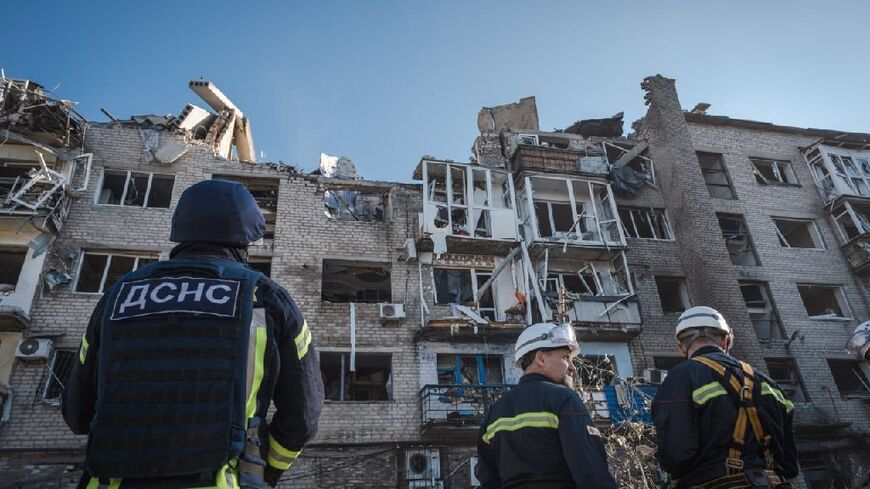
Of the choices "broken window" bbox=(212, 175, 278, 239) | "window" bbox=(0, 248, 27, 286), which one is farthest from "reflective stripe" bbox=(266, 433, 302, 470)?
"window" bbox=(0, 248, 27, 286)

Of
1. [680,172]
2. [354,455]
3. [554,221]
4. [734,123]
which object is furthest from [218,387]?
[734,123]

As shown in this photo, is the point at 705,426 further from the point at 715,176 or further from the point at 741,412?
the point at 715,176

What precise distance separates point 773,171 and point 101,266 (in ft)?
85.4

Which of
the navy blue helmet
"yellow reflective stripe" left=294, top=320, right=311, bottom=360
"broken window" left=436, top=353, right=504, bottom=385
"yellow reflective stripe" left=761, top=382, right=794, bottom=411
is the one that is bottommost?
"yellow reflective stripe" left=761, top=382, right=794, bottom=411

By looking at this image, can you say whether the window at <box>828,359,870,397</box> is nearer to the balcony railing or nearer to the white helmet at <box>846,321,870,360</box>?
the balcony railing

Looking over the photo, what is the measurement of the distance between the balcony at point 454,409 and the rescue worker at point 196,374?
12141mm

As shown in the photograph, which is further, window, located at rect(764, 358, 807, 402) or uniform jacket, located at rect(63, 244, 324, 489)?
window, located at rect(764, 358, 807, 402)

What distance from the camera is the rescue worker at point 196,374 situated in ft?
6.01

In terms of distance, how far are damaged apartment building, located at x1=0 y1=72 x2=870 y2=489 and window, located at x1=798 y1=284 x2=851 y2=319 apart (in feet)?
0.28

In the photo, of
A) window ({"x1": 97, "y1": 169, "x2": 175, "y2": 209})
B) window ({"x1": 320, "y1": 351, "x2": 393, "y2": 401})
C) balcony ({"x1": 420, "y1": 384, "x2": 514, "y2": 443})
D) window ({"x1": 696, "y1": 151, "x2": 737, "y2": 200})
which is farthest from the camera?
window ({"x1": 696, "y1": 151, "x2": 737, "y2": 200})

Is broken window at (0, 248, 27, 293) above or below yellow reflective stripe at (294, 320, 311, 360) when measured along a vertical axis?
above

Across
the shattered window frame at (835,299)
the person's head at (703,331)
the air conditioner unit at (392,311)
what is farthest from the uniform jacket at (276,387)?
the shattered window frame at (835,299)

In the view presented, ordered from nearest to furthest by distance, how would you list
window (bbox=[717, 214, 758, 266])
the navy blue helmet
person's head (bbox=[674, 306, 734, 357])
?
the navy blue helmet → person's head (bbox=[674, 306, 734, 357]) → window (bbox=[717, 214, 758, 266])

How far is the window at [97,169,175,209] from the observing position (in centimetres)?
1652
